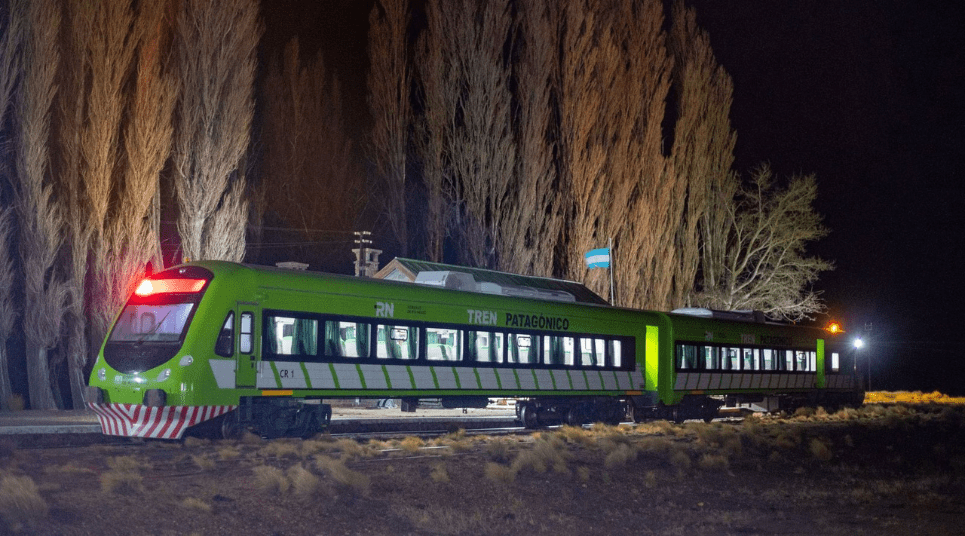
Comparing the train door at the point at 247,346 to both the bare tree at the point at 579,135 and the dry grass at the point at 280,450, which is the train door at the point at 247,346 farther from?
the bare tree at the point at 579,135

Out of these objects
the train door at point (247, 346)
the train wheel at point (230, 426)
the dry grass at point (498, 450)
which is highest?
the train door at point (247, 346)

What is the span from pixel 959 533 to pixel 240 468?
9.26m

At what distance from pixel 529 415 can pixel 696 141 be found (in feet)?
82.0

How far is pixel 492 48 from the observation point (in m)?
36.4

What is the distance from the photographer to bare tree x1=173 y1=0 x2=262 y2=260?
30062 mm

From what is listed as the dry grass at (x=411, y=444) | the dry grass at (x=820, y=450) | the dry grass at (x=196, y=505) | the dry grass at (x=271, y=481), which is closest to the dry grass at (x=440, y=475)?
the dry grass at (x=271, y=481)

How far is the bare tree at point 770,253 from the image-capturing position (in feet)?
163

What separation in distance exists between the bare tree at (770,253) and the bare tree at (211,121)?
26.1 m

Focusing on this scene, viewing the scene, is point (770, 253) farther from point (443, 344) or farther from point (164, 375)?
point (164, 375)

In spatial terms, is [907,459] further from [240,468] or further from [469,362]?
[240,468]

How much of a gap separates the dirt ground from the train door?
1.04 m

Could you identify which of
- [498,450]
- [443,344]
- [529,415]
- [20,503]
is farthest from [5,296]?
[20,503]

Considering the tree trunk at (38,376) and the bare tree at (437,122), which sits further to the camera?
the bare tree at (437,122)

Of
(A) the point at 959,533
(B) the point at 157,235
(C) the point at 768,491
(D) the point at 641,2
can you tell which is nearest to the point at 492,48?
(D) the point at 641,2
